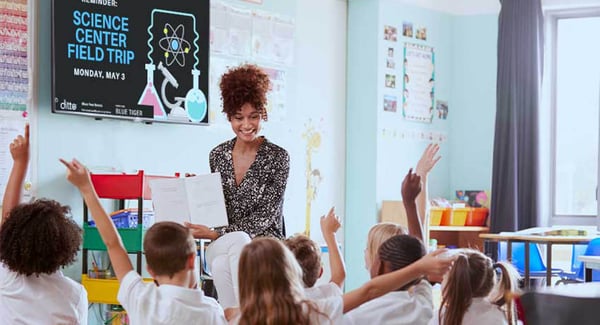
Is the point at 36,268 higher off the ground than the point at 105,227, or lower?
lower

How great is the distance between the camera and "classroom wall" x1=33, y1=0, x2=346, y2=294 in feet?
17.7

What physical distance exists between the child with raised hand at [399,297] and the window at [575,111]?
18.4 feet

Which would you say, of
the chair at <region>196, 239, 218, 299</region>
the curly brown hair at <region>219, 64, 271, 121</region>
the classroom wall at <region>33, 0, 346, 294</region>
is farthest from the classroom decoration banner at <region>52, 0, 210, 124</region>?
the curly brown hair at <region>219, 64, 271, 121</region>

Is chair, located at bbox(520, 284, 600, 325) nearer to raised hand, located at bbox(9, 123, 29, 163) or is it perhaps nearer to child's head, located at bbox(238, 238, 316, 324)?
child's head, located at bbox(238, 238, 316, 324)

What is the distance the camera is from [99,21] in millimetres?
5480

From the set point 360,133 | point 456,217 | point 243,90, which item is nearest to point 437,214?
point 456,217

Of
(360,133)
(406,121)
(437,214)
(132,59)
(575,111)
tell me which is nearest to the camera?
(132,59)

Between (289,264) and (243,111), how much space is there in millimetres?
1503

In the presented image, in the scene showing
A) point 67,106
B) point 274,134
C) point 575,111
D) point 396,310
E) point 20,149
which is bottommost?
point 396,310

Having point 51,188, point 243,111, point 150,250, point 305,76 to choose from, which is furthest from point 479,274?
point 305,76

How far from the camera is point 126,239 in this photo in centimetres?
512

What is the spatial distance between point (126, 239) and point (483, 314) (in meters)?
2.64

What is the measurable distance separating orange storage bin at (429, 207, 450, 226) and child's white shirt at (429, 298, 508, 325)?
4.91 meters

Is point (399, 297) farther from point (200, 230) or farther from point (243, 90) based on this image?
point (243, 90)
